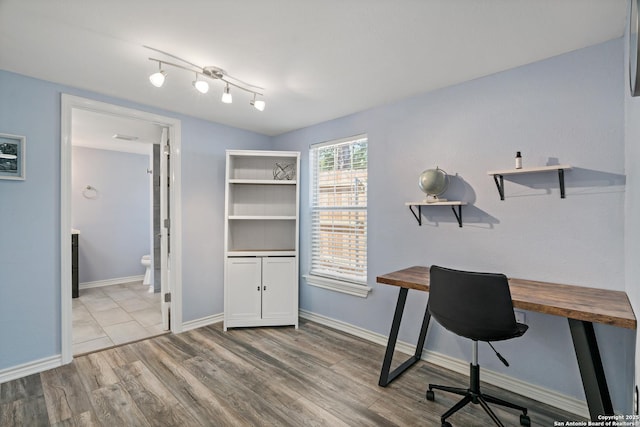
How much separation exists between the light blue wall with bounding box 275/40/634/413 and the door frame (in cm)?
211

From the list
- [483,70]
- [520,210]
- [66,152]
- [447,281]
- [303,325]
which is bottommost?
[303,325]

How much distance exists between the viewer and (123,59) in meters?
2.07

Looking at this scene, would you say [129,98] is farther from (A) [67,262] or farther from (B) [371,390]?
(B) [371,390]

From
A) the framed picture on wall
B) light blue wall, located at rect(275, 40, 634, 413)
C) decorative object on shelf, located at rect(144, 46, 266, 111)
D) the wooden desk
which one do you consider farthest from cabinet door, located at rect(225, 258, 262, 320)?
the wooden desk

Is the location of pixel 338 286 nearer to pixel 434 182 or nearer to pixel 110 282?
pixel 434 182

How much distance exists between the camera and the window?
3160mm

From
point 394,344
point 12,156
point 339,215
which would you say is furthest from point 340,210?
point 12,156

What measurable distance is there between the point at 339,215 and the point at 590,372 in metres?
2.33

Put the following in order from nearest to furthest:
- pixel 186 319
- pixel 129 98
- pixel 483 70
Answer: pixel 483 70 < pixel 129 98 < pixel 186 319

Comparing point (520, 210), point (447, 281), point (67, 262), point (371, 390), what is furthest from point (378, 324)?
point (67, 262)

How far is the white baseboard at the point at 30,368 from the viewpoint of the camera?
224 cm

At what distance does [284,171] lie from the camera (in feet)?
12.3

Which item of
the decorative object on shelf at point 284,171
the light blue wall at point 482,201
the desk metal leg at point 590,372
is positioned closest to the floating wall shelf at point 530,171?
the light blue wall at point 482,201

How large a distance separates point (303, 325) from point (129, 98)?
2.95 meters
